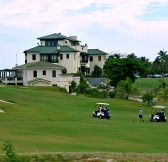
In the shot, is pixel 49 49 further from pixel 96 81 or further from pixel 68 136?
pixel 68 136

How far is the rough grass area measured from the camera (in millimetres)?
26547

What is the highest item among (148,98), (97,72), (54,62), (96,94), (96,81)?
(54,62)

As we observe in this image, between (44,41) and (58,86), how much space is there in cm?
2690

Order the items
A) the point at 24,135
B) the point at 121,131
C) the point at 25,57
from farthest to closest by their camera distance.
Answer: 1. the point at 25,57
2. the point at 121,131
3. the point at 24,135

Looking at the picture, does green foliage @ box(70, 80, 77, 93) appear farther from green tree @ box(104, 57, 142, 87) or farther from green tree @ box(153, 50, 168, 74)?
green tree @ box(153, 50, 168, 74)

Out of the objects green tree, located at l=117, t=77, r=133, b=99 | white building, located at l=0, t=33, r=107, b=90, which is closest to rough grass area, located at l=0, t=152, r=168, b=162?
green tree, located at l=117, t=77, r=133, b=99

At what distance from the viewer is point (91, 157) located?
27.3 m

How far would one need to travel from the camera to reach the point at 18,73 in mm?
117375

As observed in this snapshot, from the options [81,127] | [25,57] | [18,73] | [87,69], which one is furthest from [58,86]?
[81,127]

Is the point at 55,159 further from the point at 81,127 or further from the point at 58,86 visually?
the point at 58,86

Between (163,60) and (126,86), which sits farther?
(163,60)

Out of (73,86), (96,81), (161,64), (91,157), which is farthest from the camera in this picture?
(161,64)

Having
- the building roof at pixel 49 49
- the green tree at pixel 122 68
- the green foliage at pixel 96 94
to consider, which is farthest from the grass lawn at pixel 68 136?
the building roof at pixel 49 49

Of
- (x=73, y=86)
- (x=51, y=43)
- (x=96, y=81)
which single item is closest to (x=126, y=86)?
(x=73, y=86)
